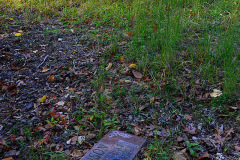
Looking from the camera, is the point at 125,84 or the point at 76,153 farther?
the point at 125,84

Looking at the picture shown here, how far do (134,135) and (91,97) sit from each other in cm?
82

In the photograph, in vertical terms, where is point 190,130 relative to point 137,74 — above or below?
below

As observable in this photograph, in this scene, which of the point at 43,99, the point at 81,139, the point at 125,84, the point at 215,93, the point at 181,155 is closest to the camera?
the point at 181,155

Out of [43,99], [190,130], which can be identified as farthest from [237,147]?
[43,99]

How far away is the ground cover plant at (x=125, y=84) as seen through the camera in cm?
217

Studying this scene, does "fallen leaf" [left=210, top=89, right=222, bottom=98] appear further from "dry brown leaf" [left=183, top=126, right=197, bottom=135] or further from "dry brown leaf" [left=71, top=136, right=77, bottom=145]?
"dry brown leaf" [left=71, top=136, right=77, bottom=145]

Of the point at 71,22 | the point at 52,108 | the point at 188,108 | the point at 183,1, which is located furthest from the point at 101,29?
the point at 188,108

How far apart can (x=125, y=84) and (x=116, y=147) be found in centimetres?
108

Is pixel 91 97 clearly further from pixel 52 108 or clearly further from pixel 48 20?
pixel 48 20

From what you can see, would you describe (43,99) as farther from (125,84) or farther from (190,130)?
(190,130)

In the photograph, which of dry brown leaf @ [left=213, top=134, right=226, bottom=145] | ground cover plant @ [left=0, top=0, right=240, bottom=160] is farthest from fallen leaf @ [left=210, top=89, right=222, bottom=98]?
dry brown leaf @ [left=213, top=134, right=226, bottom=145]

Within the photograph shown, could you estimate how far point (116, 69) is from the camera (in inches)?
130

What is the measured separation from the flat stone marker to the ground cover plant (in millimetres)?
91

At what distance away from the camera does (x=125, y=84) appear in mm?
2975
